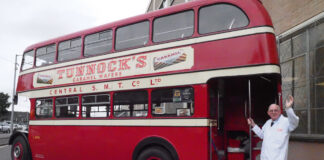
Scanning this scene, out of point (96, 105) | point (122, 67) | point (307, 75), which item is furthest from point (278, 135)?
point (307, 75)

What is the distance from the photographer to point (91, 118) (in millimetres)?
7691

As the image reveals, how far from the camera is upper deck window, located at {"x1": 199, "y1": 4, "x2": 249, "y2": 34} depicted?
5758 mm

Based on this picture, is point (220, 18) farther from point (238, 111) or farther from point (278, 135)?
point (278, 135)

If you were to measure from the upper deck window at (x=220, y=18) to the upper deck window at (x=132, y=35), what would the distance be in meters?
1.40

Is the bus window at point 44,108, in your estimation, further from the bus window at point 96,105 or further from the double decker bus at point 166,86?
the bus window at point 96,105

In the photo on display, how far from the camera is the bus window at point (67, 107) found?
8.10 m

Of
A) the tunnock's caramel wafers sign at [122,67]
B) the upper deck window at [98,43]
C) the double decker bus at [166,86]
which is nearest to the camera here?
the double decker bus at [166,86]

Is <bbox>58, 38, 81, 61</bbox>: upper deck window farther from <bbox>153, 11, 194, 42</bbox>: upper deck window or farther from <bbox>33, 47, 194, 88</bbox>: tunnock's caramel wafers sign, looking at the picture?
<bbox>153, 11, 194, 42</bbox>: upper deck window

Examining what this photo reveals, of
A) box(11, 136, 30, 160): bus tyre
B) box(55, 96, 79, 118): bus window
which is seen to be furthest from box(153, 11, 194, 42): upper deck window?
box(11, 136, 30, 160): bus tyre

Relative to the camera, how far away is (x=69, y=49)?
28.3ft

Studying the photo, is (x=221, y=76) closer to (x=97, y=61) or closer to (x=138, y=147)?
(x=138, y=147)

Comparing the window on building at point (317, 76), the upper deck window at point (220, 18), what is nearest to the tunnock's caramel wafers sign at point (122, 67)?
the upper deck window at point (220, 18)

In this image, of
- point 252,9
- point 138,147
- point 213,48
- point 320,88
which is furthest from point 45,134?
point 320,88

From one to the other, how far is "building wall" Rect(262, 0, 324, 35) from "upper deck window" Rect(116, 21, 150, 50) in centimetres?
477
